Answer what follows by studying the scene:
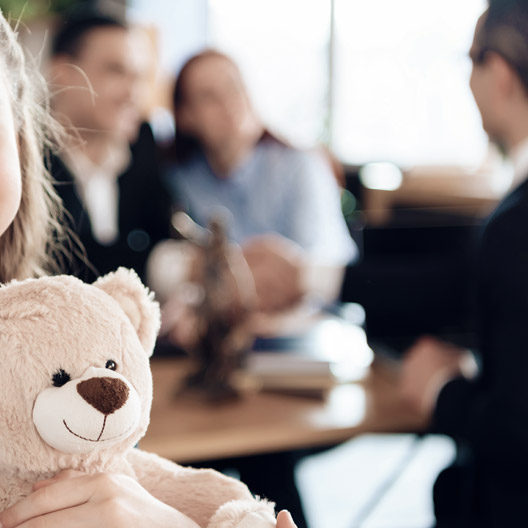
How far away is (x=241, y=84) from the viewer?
261 cm

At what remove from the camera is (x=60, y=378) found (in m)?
0.45

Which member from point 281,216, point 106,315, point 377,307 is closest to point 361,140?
point 281,216

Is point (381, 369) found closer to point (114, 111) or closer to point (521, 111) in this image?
point (521, 111)

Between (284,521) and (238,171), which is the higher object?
(284,521)

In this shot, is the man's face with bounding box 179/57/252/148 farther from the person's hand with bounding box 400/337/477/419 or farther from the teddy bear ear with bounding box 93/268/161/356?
the teddy bear ear with bounding box 93/268/161/356

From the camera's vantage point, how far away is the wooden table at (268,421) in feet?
3.80

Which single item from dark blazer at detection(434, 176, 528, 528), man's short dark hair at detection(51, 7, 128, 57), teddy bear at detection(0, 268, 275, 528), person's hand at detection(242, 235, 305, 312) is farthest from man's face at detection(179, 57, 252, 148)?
teddy bear at detection(0, 268, 275, 528)

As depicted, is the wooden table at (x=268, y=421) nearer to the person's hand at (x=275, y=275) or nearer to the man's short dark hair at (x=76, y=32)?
the person's hand at (x=275, y=275)

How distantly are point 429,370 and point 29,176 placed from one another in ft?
2.95

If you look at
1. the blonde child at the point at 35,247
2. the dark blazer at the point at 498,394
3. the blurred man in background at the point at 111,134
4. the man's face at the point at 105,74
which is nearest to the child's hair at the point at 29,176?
the blonde child at the point at 35,247

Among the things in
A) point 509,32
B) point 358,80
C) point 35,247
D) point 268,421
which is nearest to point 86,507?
point 35,247

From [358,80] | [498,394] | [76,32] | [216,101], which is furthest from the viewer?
[358,80]

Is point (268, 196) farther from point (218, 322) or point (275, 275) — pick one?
point (218, 322)

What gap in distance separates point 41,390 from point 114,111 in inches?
75.5
